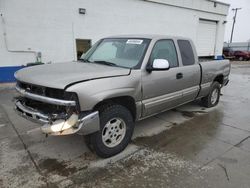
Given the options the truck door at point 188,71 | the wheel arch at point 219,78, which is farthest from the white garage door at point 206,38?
the truck door at point 188,71

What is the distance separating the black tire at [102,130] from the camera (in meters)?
2.85

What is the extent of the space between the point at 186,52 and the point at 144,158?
2.46 metres

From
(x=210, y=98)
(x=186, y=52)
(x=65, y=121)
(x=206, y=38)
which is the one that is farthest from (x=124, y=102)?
(x=206, y=38)

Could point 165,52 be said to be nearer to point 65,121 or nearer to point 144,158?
point 144,158

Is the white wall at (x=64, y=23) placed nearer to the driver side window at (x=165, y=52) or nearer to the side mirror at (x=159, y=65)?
the driver side window at (x=165, y=52)

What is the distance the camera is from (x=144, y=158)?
3113 mm

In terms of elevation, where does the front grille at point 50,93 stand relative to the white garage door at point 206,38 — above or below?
below

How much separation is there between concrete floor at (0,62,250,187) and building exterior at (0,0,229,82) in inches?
198

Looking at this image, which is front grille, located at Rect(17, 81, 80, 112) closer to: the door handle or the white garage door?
the door handle

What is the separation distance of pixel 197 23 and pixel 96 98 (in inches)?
628

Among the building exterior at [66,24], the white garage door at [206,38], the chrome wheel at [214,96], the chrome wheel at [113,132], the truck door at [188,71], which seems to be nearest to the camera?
the chrome wheel at [113,132]

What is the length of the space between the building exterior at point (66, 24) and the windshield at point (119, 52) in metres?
→ 5.91

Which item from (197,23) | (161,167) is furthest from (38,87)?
(197,23)

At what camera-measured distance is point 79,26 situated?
998 cm
